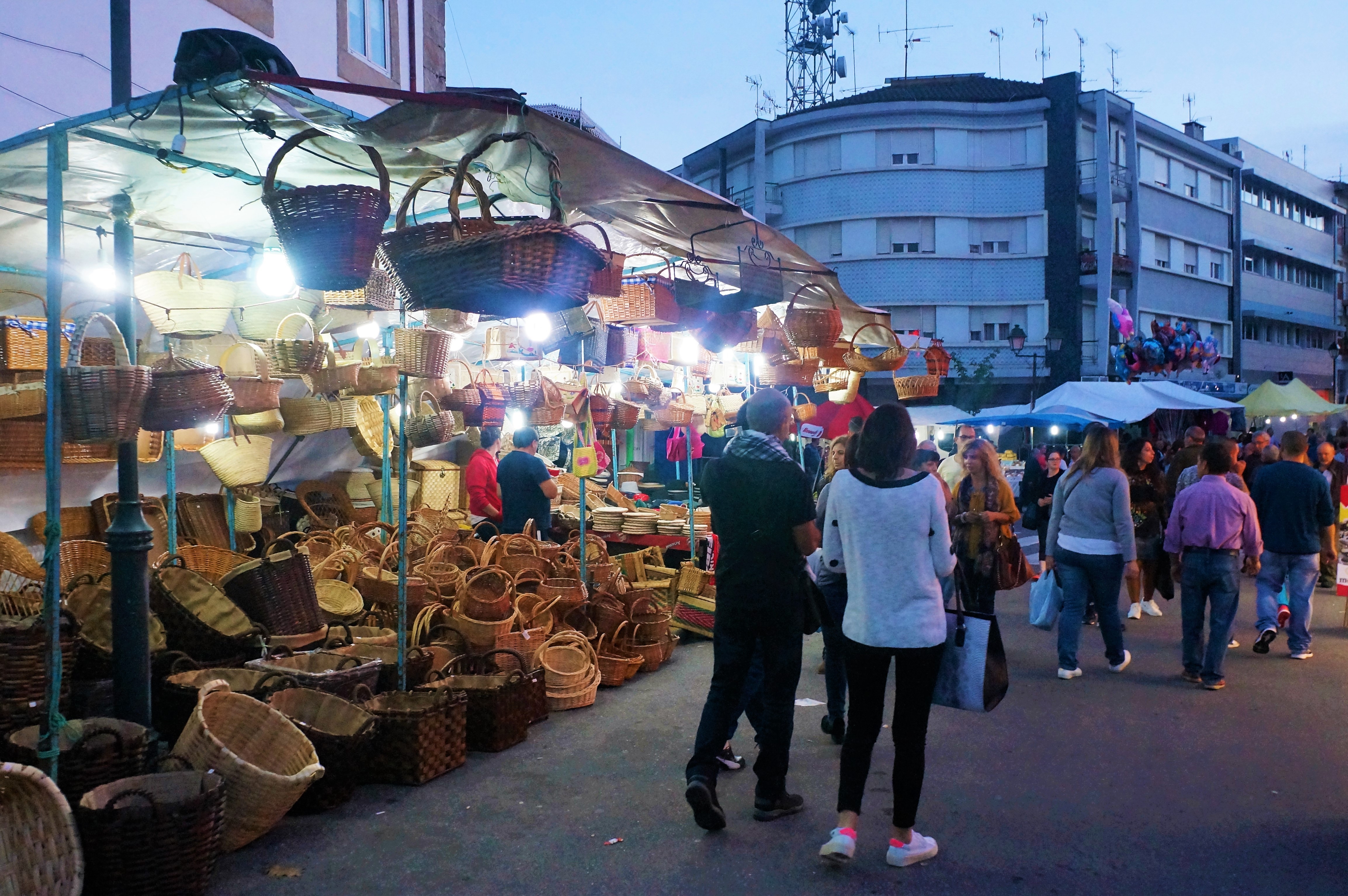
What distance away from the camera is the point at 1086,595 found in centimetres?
698

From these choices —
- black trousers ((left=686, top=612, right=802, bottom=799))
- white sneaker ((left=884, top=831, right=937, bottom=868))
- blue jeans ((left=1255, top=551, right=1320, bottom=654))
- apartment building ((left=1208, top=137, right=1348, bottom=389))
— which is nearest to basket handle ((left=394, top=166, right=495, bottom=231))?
black trousers ((left=686, top=612, right=802, bottom=799))

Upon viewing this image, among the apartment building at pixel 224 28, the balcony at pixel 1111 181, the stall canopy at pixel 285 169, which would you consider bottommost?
the stall canopy at pixel 285 169

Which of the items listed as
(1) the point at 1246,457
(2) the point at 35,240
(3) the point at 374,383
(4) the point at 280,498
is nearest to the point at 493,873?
(3) the point at 374,383

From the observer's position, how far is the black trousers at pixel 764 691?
4223mm

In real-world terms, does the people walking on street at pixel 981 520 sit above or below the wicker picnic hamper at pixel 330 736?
above

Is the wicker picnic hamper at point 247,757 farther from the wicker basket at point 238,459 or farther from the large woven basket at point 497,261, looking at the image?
the wicker basket at point 238,459

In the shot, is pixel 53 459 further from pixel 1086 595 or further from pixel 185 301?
pixel 1086 595

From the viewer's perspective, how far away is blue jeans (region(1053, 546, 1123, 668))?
22.2 ft

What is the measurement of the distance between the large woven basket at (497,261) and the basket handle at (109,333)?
112 cm

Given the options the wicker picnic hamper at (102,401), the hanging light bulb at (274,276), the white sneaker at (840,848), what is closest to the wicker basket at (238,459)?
the hanging light bulb at (274,276)

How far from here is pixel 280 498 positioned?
1010 cm

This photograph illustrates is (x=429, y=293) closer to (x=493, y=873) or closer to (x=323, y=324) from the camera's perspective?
(x=493, y=873)

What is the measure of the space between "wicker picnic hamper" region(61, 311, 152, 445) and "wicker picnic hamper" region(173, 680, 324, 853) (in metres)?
1.16

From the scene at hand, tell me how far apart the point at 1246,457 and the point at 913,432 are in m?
13.9
